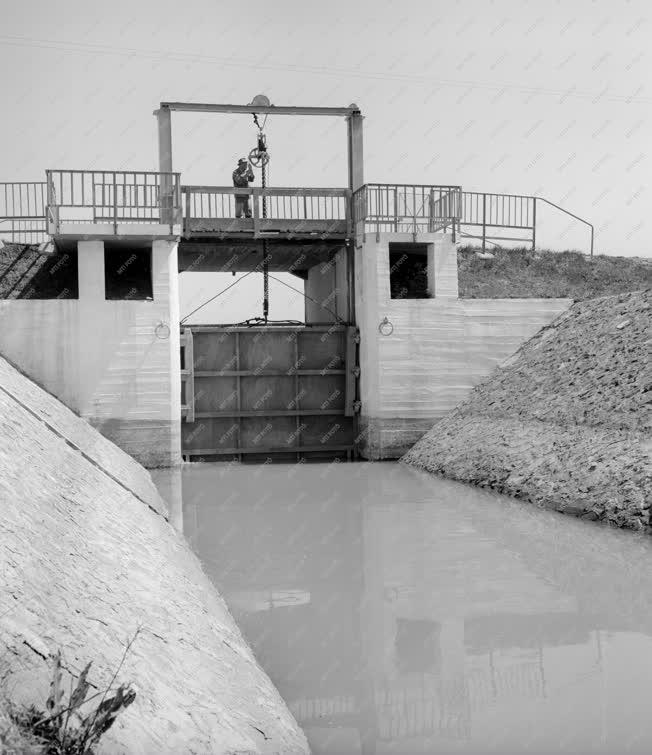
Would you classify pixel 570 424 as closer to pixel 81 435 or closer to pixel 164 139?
pixel 81 435

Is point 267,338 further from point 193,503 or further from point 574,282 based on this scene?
point 574,282

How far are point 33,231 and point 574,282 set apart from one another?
506 inches

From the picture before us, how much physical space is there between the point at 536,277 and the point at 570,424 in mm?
8649

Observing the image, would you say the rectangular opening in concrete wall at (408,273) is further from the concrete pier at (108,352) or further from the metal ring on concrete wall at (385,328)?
the concrete pier at (108,352)

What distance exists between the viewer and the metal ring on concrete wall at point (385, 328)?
60.4 ft

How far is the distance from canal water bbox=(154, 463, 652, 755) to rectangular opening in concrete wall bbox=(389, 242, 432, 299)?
774 centimetres

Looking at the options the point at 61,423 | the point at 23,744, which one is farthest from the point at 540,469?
the point at 23,744

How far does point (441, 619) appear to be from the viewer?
7012mm

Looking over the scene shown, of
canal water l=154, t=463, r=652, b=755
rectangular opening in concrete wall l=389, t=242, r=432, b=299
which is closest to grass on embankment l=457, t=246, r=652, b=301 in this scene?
rectangular opening in concrete wall l=389, t=242, r=432, b=299

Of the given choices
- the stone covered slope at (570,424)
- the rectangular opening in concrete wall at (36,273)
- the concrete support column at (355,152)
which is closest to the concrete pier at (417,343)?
the stone covered slope at (570,424)

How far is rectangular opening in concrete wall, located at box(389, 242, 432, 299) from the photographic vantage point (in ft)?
65.3

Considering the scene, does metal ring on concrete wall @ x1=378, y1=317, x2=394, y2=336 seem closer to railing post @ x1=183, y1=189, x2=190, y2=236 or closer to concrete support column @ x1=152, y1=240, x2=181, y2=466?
concrete support column @ x1=152, y1=240, x2=181, y2=466

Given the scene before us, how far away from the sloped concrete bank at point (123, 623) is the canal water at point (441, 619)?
0.48 m

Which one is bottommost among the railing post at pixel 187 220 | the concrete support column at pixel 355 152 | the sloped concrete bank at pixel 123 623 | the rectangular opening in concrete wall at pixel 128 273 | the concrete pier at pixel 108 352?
the sloped concrete bank at pixel 123 623
